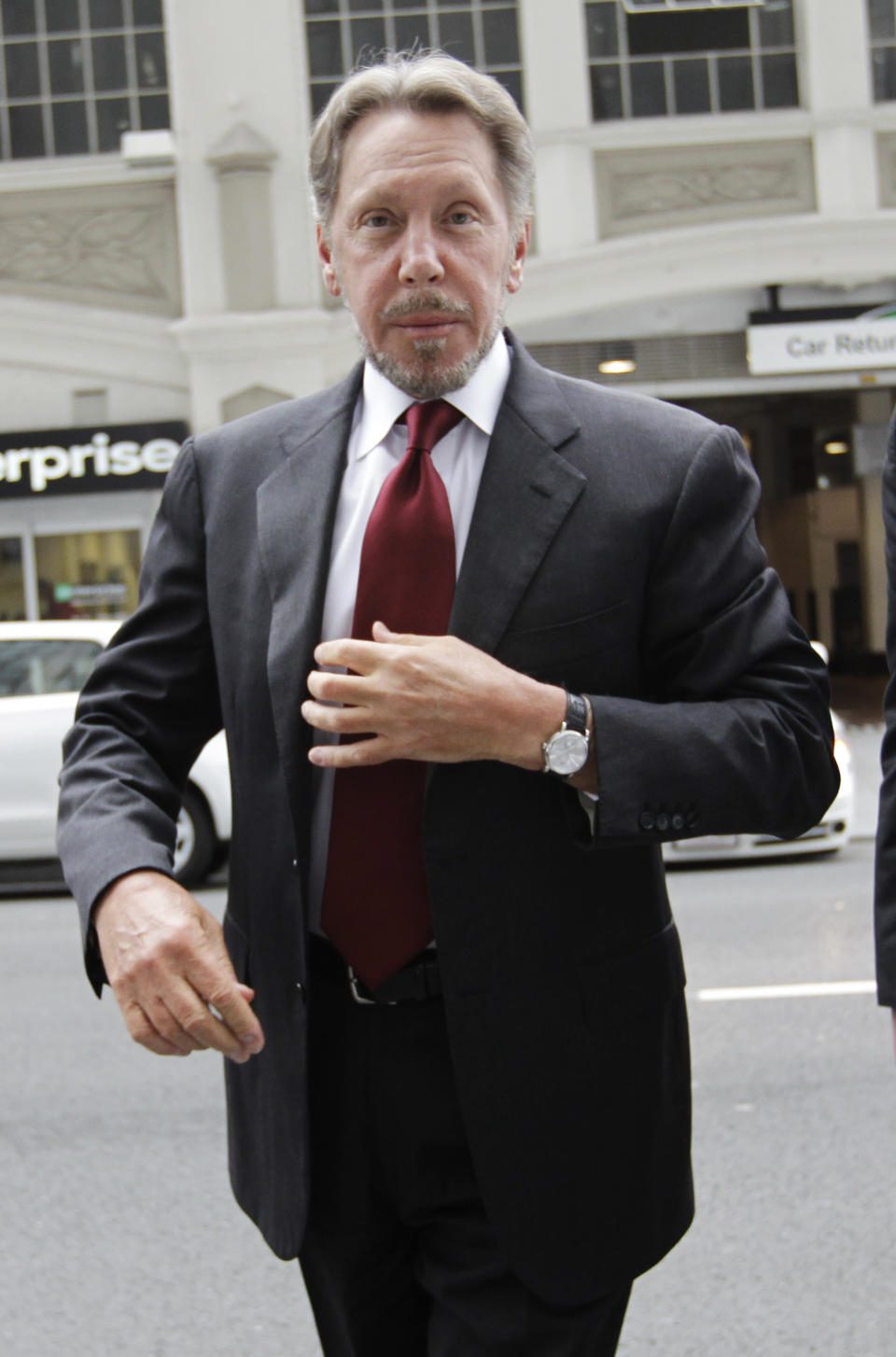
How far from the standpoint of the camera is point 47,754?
850 cm

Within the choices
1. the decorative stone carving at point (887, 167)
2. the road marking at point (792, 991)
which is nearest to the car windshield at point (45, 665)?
the road marking at point (792, 991)

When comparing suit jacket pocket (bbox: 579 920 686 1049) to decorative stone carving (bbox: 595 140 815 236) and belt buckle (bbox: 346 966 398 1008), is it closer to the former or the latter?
belt buckle (bbox: 346 966 398 1008)

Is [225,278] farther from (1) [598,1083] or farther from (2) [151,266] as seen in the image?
(1) [598,1083]

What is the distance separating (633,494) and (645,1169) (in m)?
0.77

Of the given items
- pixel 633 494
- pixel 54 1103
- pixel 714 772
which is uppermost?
pixel 633 494

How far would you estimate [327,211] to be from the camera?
187 cm

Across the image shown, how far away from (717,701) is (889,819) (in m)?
0.33

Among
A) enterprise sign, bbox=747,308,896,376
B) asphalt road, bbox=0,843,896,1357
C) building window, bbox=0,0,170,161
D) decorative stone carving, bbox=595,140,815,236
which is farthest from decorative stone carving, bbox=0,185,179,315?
asphalt road, bbox=0,843,896,1357

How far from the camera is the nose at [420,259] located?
5.61 ft

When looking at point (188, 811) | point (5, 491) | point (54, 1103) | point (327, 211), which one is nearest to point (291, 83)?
point (5, 491)

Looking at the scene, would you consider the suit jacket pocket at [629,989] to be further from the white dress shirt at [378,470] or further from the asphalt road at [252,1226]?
the asphalt road at [252,1226]

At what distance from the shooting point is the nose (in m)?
1.71

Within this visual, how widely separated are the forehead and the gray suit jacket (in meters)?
0.25

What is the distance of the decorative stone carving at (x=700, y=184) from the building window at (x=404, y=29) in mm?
1275
